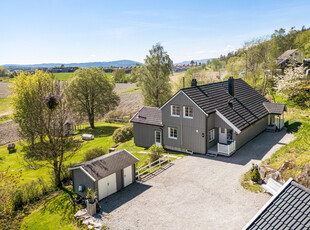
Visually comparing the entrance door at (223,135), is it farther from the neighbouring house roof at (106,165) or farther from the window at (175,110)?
the neighbouring house roof at (106,165)

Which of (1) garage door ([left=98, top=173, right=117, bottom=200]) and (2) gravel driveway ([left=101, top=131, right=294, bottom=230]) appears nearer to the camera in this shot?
(2) gravel driveway ([left=101, top=131, right=294, bottom=230])

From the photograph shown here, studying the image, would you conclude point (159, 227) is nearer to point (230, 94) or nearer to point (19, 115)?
point (230, 94)

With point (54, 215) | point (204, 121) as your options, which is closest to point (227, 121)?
point (204, 121)

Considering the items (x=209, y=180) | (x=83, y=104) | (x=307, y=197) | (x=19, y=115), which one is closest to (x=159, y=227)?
(x=209, y=180)

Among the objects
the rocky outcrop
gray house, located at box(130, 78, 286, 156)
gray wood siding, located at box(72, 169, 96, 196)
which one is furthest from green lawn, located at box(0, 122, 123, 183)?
the rocky outcrop

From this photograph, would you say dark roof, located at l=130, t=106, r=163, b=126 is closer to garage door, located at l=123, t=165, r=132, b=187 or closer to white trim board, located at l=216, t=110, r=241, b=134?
white trim board, located at l=216, t=110, r=241, b=134

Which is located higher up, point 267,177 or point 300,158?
point 300,158
